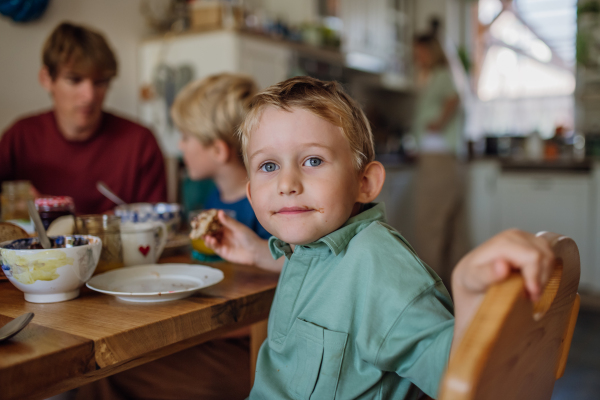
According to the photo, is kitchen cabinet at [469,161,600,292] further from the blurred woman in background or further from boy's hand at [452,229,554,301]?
boy's hand at [452,229,554,301]

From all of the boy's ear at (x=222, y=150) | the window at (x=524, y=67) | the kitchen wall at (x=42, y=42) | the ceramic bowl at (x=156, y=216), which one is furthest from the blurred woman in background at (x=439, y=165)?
the ceramic bowl at (x=156, y=216)

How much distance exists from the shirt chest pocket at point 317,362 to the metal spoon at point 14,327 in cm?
34

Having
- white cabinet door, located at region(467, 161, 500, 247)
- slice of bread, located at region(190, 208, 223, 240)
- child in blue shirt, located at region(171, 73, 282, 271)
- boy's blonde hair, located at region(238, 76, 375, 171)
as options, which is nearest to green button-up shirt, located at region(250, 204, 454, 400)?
boy's blonde hair, located at region(238, 76, 375, 171)

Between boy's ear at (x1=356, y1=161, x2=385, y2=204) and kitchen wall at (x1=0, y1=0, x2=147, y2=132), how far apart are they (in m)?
2.21

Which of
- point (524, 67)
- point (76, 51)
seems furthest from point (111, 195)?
point (524, 67)

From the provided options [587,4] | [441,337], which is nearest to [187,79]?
[441,337]

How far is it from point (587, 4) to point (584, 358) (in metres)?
2.82

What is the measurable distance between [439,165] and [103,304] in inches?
131

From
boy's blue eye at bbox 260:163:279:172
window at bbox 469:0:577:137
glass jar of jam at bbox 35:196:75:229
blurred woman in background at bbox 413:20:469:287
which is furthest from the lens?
window at bbox 469:0:577:137

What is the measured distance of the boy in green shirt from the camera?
0.60 m

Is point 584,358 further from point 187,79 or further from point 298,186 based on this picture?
point 187,79

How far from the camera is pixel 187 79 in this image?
Answer: 293 centimetres

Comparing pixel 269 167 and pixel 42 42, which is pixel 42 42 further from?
pixel 269 167

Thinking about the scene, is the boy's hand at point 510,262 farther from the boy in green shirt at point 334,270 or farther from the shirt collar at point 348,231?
the shirt collar at point 348,231
